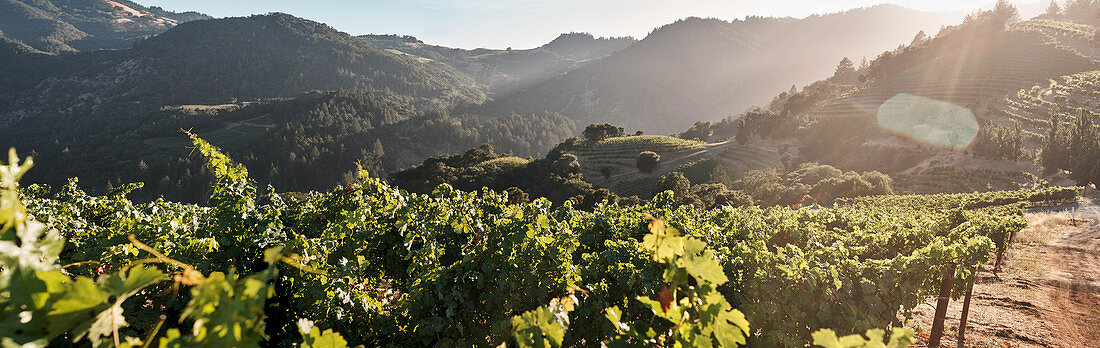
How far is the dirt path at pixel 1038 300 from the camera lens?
357 inches

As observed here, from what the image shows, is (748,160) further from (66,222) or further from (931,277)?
(66,222)

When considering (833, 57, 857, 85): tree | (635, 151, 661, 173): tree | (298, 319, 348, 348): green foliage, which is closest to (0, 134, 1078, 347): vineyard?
(298, 319, 348, 348): green foliage

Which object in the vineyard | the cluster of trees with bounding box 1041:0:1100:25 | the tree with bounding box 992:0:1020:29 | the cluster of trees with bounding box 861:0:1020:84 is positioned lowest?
the vineyard

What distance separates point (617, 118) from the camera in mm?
183500

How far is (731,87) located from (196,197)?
664ft

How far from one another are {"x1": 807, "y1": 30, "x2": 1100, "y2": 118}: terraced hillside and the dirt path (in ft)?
169

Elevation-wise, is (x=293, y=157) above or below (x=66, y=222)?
below

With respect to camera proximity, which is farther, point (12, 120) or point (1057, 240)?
point (12, 120)

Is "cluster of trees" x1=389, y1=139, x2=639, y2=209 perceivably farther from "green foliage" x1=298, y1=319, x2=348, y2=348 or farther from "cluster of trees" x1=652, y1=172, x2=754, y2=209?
"green foliage" x1=298, y1=319, x2=348, y2=348

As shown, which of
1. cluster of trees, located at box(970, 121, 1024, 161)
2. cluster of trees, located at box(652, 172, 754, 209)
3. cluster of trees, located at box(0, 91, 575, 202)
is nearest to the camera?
cluster of trees, located at box(652, 172, 754, 209)

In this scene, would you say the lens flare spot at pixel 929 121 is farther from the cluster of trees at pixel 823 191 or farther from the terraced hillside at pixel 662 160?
the cluster of trees at pixel 823 191

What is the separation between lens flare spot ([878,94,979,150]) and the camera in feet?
148

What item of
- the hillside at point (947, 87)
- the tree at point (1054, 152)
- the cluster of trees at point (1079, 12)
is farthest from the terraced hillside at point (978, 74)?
the cluster of trees at point (1079, 12)

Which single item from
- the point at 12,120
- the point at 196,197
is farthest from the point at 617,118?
the point at 12,120
